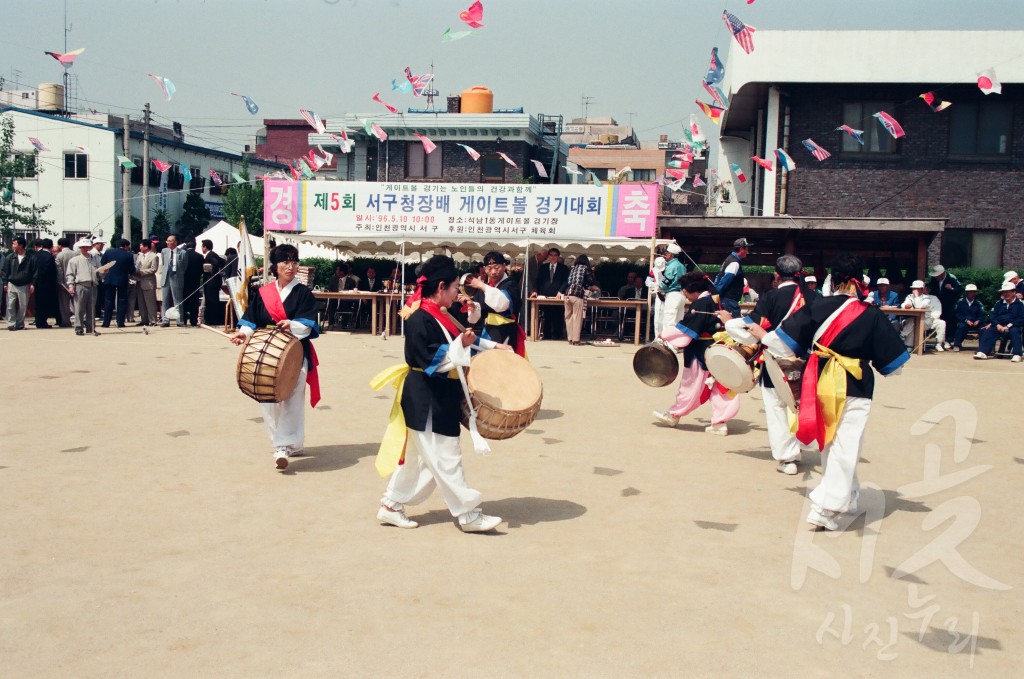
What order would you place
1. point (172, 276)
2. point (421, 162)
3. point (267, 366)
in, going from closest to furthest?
1. point (267, 366)
2. point (172, 276)
3. point (421, 162)

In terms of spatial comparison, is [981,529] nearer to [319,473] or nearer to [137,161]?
[319,473]

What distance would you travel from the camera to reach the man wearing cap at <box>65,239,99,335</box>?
1644cm

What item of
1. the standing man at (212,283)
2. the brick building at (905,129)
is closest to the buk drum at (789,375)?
the standing man at (212,283)

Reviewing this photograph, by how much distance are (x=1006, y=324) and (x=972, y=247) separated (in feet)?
22.4

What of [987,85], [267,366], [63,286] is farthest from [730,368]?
[987,85]

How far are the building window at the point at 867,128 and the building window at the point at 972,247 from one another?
97.6 inches

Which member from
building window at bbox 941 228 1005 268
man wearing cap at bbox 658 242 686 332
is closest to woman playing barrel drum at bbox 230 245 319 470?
man wearing cap at bbox 658 242 686 332

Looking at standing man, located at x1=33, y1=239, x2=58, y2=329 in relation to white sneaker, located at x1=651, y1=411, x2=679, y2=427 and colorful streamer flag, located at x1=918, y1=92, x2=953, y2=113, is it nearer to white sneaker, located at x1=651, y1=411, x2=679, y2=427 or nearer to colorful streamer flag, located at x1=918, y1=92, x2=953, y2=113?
white sneaker, located at x1=651, y1=411, x2=679, y2=427

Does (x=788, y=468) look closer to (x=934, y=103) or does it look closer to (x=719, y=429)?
(x=719, y=429)

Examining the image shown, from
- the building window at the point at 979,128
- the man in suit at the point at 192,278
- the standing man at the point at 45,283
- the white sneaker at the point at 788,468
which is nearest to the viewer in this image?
the white sneaker at the point at 788,468

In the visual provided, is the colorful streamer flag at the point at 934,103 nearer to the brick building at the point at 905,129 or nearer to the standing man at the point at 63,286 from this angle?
the brick building at the point at 905,129

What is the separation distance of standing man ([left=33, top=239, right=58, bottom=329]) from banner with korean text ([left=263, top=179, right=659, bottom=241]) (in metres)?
3.92

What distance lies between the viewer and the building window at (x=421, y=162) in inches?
1377

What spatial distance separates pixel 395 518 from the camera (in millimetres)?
5727
